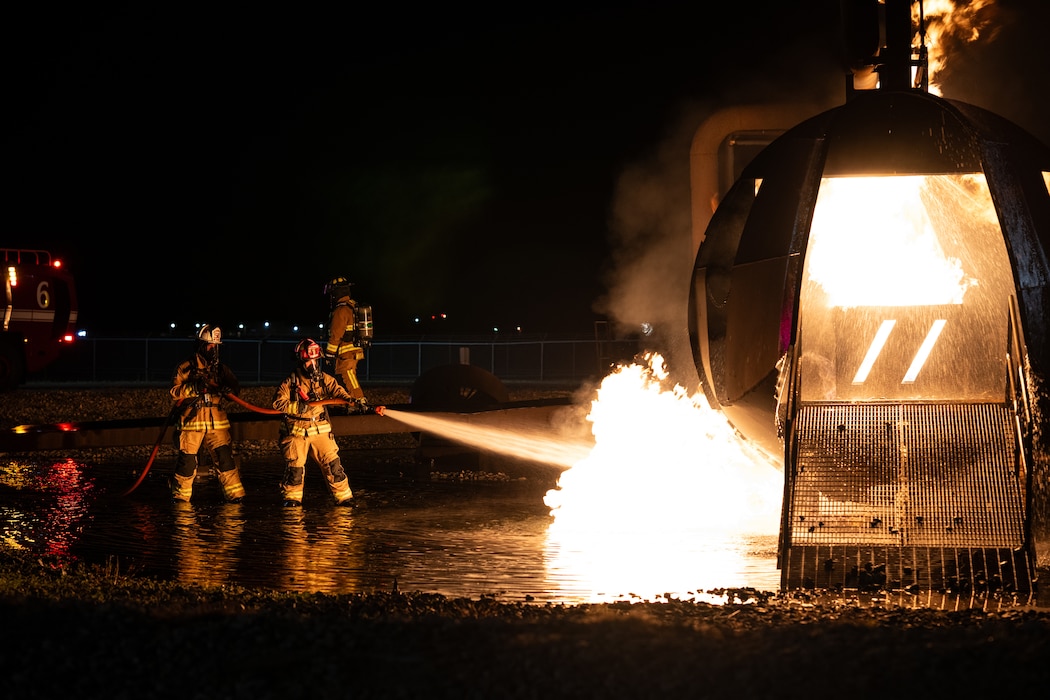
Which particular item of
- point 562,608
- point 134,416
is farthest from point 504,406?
point 134,416

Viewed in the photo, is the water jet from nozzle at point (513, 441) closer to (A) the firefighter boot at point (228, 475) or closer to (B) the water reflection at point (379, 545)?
(B) the water reflection at point (379, 545)

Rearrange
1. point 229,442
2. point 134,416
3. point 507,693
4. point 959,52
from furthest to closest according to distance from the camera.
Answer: point 134,416 < point 229,442 < point 959,52 < point 507,693

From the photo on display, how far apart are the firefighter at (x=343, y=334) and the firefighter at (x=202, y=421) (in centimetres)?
320

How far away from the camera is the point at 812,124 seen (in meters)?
9.63

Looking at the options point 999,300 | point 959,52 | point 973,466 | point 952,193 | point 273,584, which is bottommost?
point 273,584

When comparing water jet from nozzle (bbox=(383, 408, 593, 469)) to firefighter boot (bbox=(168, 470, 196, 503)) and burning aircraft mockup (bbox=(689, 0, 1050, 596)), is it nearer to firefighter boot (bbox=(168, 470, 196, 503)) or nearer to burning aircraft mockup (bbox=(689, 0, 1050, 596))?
firefighter boot (bbox=(168, 470, 196, 503))

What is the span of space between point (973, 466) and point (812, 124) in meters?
2.97

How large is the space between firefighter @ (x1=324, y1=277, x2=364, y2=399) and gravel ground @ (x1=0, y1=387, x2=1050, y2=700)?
952cm

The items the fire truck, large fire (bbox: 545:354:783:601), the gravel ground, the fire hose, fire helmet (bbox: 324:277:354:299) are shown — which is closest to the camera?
the gravel ground

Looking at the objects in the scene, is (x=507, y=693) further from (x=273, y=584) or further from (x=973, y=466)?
(x=973, y=466)

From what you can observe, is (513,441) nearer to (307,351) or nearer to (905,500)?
(307,351)

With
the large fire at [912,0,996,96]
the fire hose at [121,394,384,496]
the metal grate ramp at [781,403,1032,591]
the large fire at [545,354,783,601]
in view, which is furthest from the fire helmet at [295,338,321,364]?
the large fire at [912,0,996,96]

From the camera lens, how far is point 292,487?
40.0 ft

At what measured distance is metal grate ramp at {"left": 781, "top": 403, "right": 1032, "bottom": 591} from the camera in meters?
8.04
